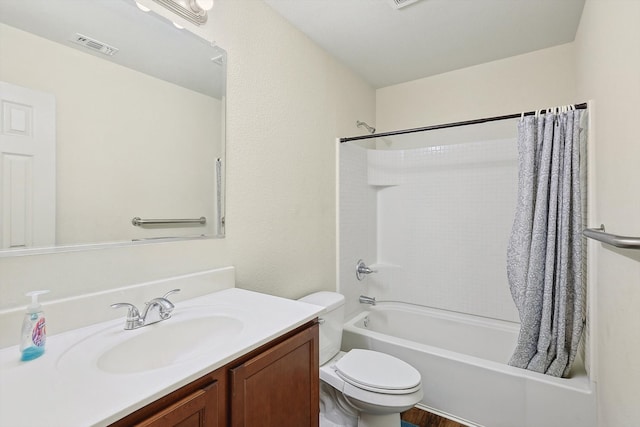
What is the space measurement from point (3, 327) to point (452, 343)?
253 cm

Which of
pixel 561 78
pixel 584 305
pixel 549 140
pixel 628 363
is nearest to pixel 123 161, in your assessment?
pixel 628 363

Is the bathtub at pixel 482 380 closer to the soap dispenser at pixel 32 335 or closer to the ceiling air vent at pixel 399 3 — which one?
the soap dispenser at pixel 32 335

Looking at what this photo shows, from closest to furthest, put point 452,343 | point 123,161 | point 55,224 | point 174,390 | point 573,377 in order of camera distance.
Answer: point 174,390 < point 55,224 < point 123,161 < point 573,377 < point 452,343

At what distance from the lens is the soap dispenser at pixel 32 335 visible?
0.74 meters

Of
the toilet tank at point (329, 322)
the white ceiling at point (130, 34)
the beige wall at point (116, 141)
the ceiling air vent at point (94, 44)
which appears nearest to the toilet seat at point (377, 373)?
the toilet tank at point (329, 322)

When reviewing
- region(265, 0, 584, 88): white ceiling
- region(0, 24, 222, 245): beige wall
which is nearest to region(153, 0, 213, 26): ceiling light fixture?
region(0, 24, 222, 245): beige wall

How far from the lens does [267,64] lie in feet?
Answer: 5.42

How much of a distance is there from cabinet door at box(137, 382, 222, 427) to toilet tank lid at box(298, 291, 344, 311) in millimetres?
988

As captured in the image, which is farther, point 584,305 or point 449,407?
point 449,407

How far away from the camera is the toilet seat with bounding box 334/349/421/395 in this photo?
1402 millimetres

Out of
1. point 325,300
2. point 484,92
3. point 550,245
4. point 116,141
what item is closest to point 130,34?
point 116,141

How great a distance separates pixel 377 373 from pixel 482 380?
62 centimetres

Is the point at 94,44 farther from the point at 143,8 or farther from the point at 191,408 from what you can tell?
the point at 191,408

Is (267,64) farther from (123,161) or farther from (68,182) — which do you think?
(68,182)
